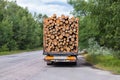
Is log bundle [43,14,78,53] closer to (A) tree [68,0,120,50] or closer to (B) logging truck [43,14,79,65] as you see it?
(B) logging truck [43,14,79,65]

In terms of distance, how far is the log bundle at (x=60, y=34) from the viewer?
1141 inches

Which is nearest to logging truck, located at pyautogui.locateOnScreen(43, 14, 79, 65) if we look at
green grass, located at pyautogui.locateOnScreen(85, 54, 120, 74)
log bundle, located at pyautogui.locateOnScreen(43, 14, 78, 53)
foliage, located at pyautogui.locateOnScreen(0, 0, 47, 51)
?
log bundle, located at pyautogui.locateOnScreen(43, 14, 78, 53)

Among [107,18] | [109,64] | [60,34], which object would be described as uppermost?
[107,18]

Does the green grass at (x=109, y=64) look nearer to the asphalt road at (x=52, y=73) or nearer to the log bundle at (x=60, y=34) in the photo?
the asphalt road at (x=52, y=73)

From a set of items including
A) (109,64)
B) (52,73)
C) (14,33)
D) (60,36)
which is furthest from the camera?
(14,33)

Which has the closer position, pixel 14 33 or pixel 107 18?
pixel 107 18

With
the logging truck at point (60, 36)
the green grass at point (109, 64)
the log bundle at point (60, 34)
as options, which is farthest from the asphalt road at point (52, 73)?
the log bundle at point (60, 34)

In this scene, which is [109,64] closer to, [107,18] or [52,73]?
[107,18]

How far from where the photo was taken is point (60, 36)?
29.3m

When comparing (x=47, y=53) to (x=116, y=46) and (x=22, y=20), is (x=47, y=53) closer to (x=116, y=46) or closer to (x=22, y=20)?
(x=116, y=46)

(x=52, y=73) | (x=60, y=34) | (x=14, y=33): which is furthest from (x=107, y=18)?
(x=14, y=33)

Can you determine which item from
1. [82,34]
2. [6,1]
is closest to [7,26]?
[82,34]

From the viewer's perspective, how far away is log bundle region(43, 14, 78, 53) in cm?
2897

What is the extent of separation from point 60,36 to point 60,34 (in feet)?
0.57
